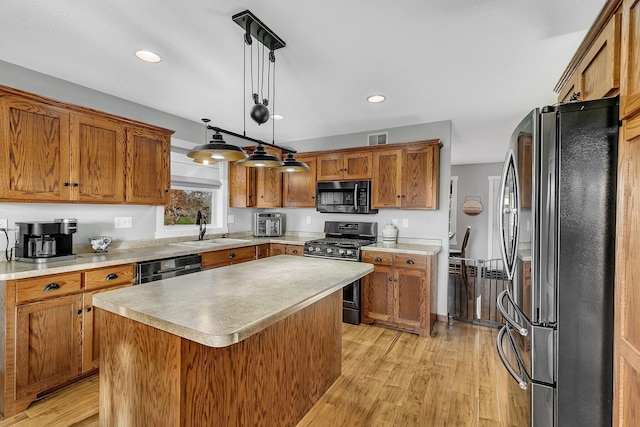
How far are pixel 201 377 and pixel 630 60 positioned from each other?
2100 mm

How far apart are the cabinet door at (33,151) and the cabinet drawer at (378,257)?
292cm

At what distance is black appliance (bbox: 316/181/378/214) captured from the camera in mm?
3947

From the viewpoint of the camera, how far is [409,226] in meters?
3.99

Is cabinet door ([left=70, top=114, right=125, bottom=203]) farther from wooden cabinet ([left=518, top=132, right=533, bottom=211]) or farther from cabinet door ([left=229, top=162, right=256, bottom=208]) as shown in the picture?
wooden cabinet ([left=518, top=132, right=533, bottom=211])

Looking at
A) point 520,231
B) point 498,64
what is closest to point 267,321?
point 520,231

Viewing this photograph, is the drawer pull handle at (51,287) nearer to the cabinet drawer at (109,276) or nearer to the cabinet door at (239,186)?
the cabinet drawer at (109,276)

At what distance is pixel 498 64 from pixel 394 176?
5.52 feet

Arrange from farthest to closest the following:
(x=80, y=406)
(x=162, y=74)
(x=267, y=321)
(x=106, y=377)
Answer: (x=162, y=74)
(x=80, y=406)
(x=106, y=377)
(x=267, y=321)

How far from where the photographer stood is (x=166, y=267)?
2889mm

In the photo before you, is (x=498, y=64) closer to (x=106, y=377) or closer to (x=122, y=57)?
(x=122, y=57)

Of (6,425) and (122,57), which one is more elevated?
(122,57)

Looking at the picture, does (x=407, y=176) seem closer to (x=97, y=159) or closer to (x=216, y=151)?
(x=216, y=151)

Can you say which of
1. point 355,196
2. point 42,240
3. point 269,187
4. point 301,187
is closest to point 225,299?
point 42,240

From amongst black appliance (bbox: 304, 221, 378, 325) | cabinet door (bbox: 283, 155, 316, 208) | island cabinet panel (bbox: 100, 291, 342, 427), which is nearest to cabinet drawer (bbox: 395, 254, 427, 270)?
black appliance (bbox: 304, 221, 378, 325)
